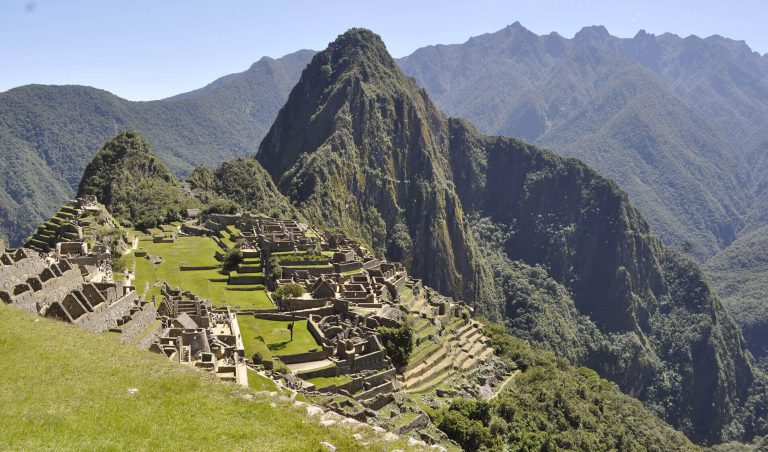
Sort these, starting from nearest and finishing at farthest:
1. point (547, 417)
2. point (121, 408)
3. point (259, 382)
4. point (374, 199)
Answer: point (121, 408), point (259, 382), point (547, 417), point (374, 199)

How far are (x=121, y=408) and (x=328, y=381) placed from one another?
22.7 meters

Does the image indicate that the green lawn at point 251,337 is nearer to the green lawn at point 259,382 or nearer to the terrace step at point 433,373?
the green lawn at point 259,382

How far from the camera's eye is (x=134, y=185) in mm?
99500

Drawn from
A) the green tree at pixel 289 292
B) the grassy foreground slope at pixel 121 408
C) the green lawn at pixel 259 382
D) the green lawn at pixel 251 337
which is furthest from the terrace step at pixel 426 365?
the grassy foreground slope at pixel 121 408

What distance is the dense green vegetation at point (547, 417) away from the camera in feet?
148

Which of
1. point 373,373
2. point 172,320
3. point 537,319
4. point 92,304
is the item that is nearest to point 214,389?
point 92,304

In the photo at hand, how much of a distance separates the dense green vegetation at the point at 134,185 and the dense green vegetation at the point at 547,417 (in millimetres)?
47723

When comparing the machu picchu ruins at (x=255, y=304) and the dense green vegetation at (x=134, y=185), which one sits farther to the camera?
the dense green vegetation at (x=134, y=185)

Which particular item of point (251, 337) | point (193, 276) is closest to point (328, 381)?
point (251, 337)

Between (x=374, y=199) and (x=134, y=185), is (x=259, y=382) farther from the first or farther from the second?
(x=374, y=199)

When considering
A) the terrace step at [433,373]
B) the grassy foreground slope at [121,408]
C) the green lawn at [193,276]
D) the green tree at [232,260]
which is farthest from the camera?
the green tree at [232,260]

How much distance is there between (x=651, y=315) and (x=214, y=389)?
20048 centimetres

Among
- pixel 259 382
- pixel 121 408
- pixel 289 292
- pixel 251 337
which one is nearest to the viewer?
pixel 121 408

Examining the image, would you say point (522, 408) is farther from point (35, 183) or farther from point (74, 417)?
point (35, 183)
